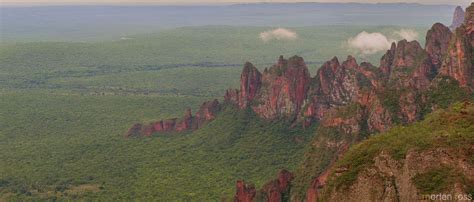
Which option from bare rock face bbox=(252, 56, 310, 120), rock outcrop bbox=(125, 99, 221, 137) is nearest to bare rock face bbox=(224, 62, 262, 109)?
bare rock face bbox=(252, 56, 310, 120)

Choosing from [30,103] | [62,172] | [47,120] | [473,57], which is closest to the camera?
[473,57]

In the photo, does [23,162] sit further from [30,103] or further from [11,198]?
[30,103]

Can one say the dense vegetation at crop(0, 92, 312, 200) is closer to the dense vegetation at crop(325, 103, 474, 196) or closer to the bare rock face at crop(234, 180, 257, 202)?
the bare rock face at crop(234, 180, 257, 202)

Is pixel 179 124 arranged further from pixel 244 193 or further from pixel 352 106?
pixel 352 106

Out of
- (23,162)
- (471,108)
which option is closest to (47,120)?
(23,162)

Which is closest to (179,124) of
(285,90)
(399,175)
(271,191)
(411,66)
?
(285,90)

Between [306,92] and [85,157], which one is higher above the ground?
[306,92]
